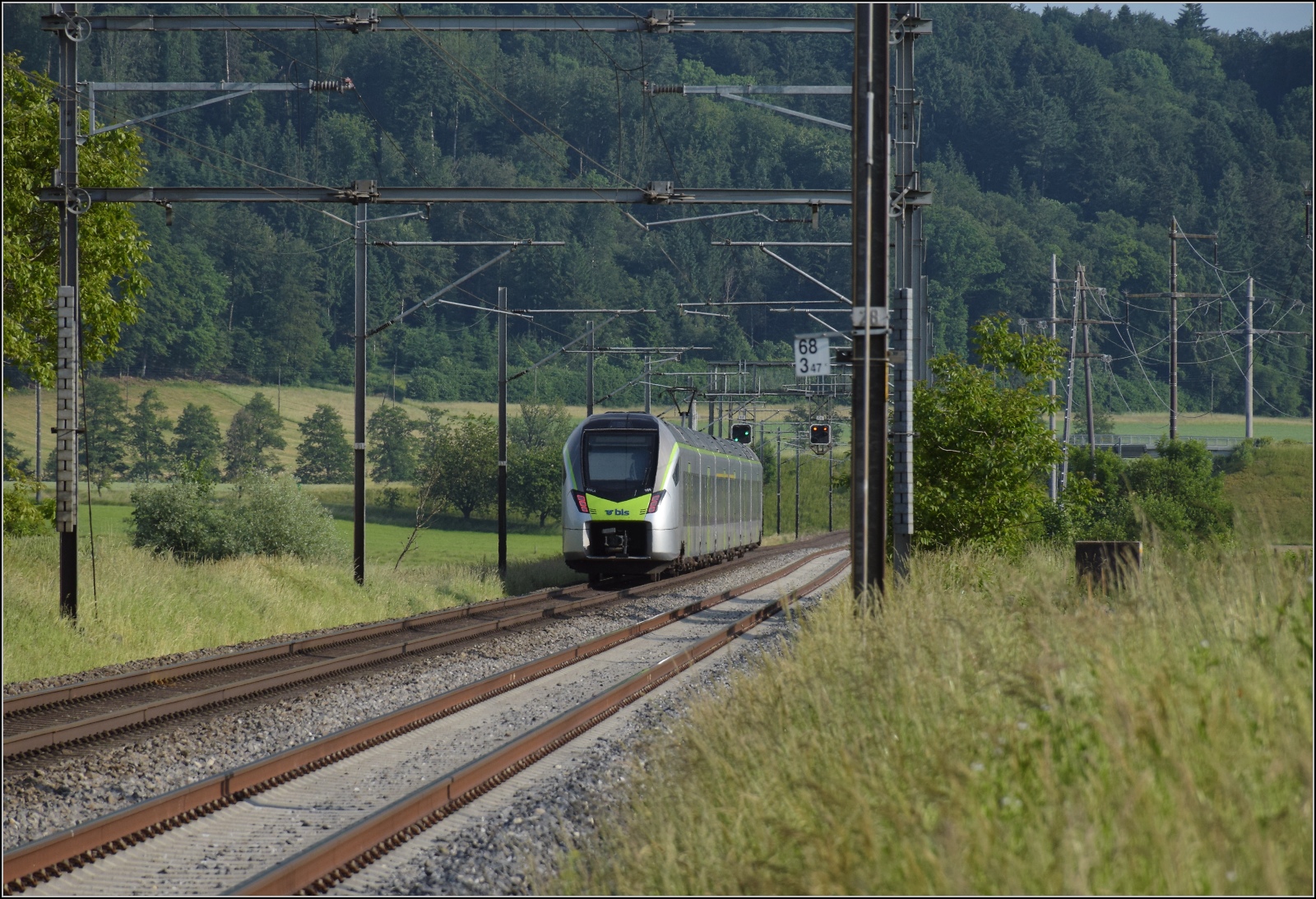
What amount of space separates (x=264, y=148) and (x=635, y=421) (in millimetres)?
104940

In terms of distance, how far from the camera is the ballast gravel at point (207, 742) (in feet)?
29.3

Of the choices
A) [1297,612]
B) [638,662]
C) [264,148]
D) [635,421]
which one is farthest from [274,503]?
[264,148]

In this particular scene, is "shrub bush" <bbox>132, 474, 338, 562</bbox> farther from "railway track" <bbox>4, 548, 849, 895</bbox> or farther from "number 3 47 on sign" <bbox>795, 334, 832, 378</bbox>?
"number 3 47 on sign" <bbox>795, 334, 832, 378</bbox>

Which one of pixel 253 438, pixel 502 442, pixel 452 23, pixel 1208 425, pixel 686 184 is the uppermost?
pixel 686 184

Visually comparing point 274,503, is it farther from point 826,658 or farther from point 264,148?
point 264,148

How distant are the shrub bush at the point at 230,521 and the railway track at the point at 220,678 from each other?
26.0 ft

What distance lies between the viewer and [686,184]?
14350 cm

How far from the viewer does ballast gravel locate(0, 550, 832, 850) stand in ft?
29.3

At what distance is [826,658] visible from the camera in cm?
937

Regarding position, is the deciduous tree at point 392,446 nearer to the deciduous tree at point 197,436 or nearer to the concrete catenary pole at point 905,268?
the deciduous tree at point 197,436

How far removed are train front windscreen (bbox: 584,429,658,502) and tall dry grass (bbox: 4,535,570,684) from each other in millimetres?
3530

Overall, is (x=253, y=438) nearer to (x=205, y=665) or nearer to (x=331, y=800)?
(x=205, y=665)

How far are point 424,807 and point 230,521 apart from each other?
21505mm

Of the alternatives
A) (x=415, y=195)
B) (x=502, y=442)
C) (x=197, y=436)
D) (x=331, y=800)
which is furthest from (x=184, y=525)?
(x=197, y=436)
